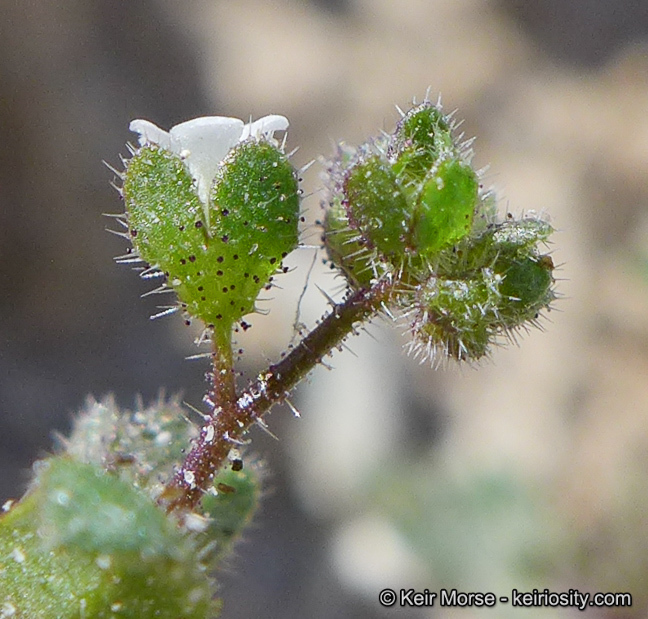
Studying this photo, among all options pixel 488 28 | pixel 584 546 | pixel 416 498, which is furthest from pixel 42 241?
pixel 584 546

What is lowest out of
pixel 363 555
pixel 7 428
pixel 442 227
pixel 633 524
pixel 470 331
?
pixel 633 524

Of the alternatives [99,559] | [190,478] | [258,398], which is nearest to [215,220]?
[258,398]

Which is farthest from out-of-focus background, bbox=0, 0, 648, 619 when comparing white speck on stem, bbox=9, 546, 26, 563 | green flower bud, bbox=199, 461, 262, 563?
white speck on stem, bbox=9, 546, 26, 563

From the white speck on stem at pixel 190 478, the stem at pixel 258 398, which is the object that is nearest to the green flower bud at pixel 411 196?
the stem at pixel 258 398

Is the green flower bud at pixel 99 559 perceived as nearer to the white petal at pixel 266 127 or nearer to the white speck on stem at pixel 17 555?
the white speck on stem at pixel 17 555

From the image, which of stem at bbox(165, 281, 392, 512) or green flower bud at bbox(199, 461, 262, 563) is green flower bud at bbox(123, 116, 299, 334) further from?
green flower bud at bbox(199, 461, 262, 563)

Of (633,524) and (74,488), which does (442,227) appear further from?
(633,524)
